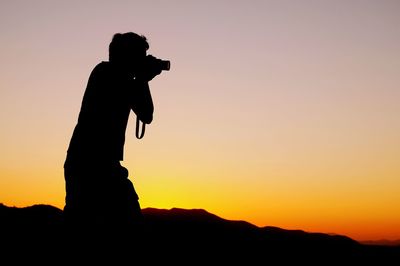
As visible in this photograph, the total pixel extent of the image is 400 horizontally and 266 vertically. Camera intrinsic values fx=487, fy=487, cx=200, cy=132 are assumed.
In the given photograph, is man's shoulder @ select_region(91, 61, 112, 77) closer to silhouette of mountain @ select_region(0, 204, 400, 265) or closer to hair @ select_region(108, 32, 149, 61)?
hair @ select_region(108, 32, 149, 61)

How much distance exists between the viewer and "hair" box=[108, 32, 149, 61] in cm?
478

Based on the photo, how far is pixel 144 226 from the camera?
4555mm

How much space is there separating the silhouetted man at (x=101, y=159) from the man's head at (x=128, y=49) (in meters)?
0.09

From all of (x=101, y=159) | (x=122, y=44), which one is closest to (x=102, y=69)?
(x=122, y=44)

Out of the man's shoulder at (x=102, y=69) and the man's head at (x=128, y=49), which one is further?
the man's head at (x=128, y=49)

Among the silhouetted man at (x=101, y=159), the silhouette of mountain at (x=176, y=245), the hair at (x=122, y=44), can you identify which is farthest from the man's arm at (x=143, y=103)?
the silhouette of mountain at (x=176, y=245)

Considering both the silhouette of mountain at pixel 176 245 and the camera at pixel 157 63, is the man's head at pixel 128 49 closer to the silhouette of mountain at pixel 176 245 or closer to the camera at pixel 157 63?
the camera at pixel 157 63

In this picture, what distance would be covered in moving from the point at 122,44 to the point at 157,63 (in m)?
0.44

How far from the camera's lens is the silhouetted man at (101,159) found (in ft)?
14.6

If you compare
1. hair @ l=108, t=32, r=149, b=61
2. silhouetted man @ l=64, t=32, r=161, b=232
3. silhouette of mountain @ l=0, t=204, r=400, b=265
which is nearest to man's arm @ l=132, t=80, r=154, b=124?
silhouetted man @ l=64, t=32, r=161, b=232

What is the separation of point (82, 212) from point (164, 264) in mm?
910

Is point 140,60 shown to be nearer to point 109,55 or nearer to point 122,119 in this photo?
point 109,55

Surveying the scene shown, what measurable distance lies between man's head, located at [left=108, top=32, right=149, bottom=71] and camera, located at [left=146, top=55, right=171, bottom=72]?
0.11m

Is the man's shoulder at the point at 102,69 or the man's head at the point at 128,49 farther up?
the man's head at the point at 128,49
